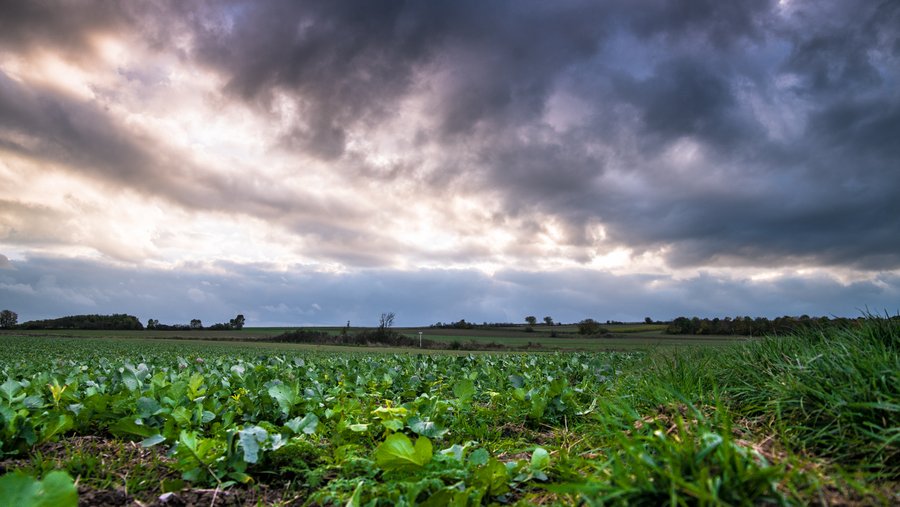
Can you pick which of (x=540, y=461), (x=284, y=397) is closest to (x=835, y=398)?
(x=540, y=461)

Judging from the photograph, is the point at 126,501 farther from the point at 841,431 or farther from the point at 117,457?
the point at 841,431

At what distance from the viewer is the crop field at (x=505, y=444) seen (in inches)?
79.1

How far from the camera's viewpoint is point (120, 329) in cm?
9294

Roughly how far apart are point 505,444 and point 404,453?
162 cm

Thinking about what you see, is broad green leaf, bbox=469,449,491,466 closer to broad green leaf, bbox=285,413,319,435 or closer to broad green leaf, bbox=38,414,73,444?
broad green leaf, bbox=285,413,319,435

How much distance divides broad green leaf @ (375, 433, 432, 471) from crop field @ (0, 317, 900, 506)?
0.04ft

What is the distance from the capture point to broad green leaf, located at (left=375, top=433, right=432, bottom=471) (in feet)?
9.50

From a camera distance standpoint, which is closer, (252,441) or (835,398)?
(835,398)

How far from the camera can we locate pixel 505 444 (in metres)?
4.21

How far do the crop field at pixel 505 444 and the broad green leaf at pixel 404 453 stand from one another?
13 mm

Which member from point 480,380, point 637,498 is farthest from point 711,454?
point 480,380

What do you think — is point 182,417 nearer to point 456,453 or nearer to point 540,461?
point 456,453

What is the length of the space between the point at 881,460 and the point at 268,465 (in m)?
3.80

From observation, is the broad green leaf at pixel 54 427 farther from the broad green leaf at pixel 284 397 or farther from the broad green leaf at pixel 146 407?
the broad green leaf at pixel 284 397
